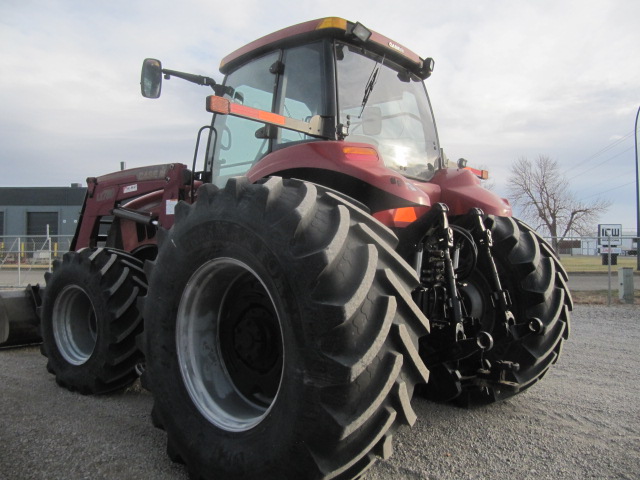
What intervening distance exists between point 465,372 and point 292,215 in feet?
6.64

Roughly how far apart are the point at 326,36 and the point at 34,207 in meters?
47.0

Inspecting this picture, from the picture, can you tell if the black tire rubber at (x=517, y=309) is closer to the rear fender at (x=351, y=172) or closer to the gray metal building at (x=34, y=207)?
the rear fender at (x=351, y=172)

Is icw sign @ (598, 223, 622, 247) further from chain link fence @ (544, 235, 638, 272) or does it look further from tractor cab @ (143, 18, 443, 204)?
tractor cab @ (143, 18, 443, 204)

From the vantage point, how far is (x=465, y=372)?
11.6 ft

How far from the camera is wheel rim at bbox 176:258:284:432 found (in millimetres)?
2691

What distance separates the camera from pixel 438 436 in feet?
10.3

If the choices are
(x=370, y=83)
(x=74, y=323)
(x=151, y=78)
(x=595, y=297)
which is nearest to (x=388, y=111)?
(x=370, y=83)

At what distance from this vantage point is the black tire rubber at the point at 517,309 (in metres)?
3.49

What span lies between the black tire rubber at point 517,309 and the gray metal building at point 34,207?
45052 millimetres

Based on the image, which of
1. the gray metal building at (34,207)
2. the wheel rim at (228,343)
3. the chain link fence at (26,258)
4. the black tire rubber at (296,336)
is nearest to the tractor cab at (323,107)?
the black tire rubber at (296,336)

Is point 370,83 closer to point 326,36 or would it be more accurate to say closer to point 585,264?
point 326,36

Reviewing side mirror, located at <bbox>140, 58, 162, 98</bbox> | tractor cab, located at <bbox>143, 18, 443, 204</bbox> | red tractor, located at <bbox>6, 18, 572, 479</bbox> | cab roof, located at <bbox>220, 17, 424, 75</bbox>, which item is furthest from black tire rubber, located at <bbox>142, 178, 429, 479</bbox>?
side mirror, located at <bbox>140, 58, 162, 98</bbox>

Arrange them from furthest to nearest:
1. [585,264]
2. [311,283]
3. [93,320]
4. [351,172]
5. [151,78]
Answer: [585,264]
[93,320]
[151,78]
[351,172]
[311,283]

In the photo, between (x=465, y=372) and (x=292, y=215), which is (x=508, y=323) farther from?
(x=292, y=215)
